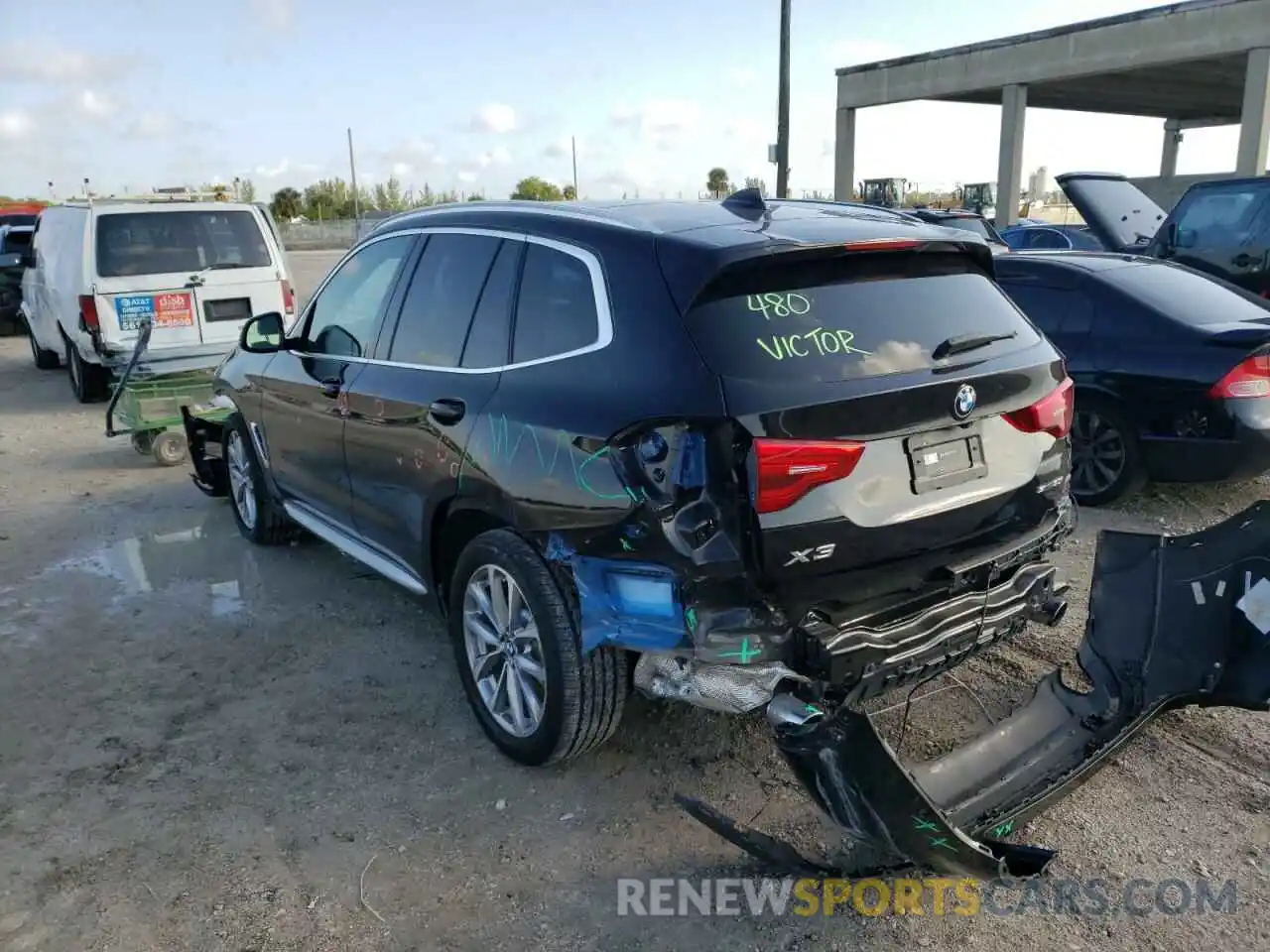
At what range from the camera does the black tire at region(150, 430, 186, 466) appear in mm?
8266

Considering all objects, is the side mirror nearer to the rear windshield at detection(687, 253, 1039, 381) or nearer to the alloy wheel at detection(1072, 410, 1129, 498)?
the rear windshield at detection(687, 253, 1039, 381)

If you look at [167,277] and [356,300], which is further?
[167,277]

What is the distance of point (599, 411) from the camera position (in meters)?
3.05

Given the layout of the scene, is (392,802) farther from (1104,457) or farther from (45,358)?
(45,358)

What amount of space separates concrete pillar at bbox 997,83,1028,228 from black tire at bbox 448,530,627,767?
25197 millimetres

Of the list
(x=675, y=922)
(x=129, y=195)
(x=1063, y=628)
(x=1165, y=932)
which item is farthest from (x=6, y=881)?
(x=129, y=195)

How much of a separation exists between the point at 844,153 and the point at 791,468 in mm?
29242

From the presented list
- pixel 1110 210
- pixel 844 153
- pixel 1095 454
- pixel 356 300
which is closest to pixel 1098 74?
pixel 844 153

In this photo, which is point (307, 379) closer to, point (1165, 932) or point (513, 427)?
point (513, 427)

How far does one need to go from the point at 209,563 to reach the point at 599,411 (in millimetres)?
3839

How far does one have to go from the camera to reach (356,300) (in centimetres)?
468

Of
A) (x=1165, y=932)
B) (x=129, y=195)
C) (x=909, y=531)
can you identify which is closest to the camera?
(x=1165, y=932)

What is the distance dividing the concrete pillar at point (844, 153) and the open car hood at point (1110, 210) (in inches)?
763

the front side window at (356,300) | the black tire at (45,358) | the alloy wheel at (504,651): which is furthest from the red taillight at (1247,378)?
the black tire at (45,358)
